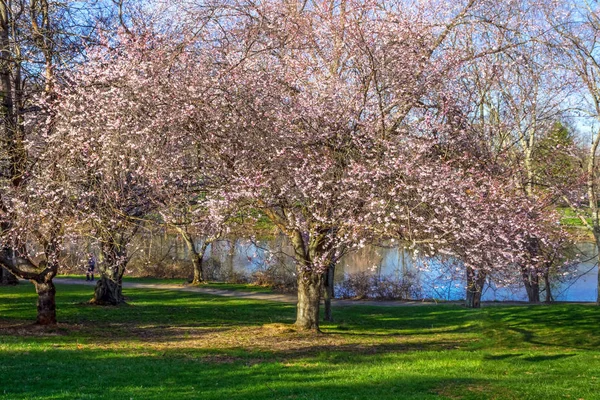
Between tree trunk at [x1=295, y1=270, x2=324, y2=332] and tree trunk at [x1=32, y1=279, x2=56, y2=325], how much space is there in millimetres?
4851

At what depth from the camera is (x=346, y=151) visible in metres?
10.6

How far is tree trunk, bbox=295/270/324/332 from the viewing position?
43.8ft

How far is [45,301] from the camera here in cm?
1288

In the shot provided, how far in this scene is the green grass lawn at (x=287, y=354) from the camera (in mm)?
8070

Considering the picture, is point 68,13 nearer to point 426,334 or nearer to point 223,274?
point 426,334

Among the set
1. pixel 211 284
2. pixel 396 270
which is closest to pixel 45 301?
pixel 211 284

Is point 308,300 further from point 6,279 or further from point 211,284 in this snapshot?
point 6,279

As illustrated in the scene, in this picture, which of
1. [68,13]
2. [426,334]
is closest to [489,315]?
[426,334]

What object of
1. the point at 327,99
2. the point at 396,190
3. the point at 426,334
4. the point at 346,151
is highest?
the point at 327,99

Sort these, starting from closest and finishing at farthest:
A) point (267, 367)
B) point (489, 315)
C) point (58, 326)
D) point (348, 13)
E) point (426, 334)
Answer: point (267, 367)
point (348, 13)
point (58, 326)
point (426, 334)
point (489, 315)

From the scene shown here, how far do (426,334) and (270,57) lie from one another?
7596 mm

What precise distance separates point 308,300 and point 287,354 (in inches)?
104

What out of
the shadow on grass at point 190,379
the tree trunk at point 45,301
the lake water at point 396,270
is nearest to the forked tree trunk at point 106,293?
the lake water at point 396,270

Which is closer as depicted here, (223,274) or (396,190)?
(396,190)
